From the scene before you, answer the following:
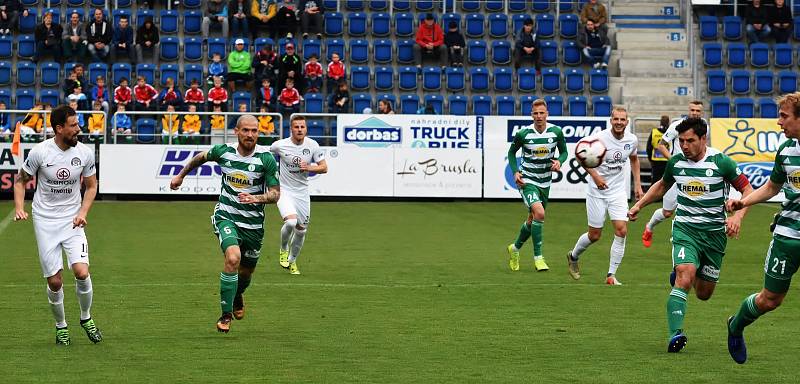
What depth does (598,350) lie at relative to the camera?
34.0 ft

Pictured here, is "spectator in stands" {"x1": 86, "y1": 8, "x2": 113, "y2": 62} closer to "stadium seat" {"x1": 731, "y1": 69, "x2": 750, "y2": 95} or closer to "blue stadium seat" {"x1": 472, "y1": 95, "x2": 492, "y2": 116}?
"blue stadium seat" {"x1": 472, "y1": 95, "x2": 492, "y2": 116}

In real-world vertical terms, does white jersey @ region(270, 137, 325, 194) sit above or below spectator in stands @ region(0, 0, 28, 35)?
below

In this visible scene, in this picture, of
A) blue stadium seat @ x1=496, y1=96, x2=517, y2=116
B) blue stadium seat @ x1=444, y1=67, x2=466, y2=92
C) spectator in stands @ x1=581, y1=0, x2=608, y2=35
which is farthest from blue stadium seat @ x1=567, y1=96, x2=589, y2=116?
blue stadium seat @ x1=444, y1=67, x2=466, y2=92

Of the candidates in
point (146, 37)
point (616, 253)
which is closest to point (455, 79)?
point (146, 37)

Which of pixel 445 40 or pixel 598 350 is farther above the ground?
pixel 445 40

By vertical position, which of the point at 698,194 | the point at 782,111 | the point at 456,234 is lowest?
the point at 456,234

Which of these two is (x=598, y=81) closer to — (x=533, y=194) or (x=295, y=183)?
(x=533, y=194)

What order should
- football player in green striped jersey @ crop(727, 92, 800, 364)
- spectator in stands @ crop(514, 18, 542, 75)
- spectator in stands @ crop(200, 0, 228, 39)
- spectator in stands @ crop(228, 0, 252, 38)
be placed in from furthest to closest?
spectator in stands @ crop(200, 0, 228, 39) → spectator in stands @ crop(228, 0, 252, 38) → spectator in stands @ crop(514, 18, 542, 75) → football player in green striped jersey @ crop(727, 92, 800, 364)

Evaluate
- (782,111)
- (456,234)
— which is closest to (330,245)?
(456,234)

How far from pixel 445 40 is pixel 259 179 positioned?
22.8 metres

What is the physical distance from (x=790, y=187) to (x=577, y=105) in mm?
23304

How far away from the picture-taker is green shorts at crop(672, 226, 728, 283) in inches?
407

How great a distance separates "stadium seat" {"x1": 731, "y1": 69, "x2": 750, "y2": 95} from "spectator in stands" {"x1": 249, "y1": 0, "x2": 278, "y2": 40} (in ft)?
39.7

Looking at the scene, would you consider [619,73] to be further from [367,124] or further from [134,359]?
[134,359]
